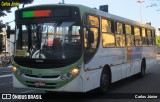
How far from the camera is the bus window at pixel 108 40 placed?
42.4ft

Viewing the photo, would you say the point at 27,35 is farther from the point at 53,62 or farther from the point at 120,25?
the point at 120,25

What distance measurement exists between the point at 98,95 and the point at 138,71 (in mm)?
6293

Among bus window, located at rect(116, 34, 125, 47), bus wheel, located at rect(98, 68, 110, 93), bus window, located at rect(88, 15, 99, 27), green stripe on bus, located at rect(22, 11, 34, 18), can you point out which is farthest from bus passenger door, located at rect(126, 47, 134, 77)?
green stripe on bus, located at rect(22, 11, 34, 18)

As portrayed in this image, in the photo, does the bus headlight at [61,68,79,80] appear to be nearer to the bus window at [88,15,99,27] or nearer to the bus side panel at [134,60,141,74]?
the bus window at [88,15,99,27]

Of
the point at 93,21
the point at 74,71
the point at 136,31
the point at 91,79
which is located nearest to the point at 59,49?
the point at 74,71

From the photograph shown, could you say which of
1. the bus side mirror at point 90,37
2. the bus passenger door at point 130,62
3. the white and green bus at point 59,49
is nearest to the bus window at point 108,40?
the white and green bus at point 59,49

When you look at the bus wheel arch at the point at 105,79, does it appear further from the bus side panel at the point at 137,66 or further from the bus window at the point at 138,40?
the bus window at the point at 138,40

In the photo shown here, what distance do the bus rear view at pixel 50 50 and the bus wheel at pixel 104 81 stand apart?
2026 mm

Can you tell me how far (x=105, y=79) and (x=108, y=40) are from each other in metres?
1.48

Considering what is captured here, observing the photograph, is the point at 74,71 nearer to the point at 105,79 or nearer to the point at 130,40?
the point at 105,79

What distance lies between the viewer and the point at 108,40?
1342 centimetres

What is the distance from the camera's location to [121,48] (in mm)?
14969

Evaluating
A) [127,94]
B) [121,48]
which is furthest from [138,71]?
[127,94]

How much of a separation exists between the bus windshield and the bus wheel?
7.50 feet
